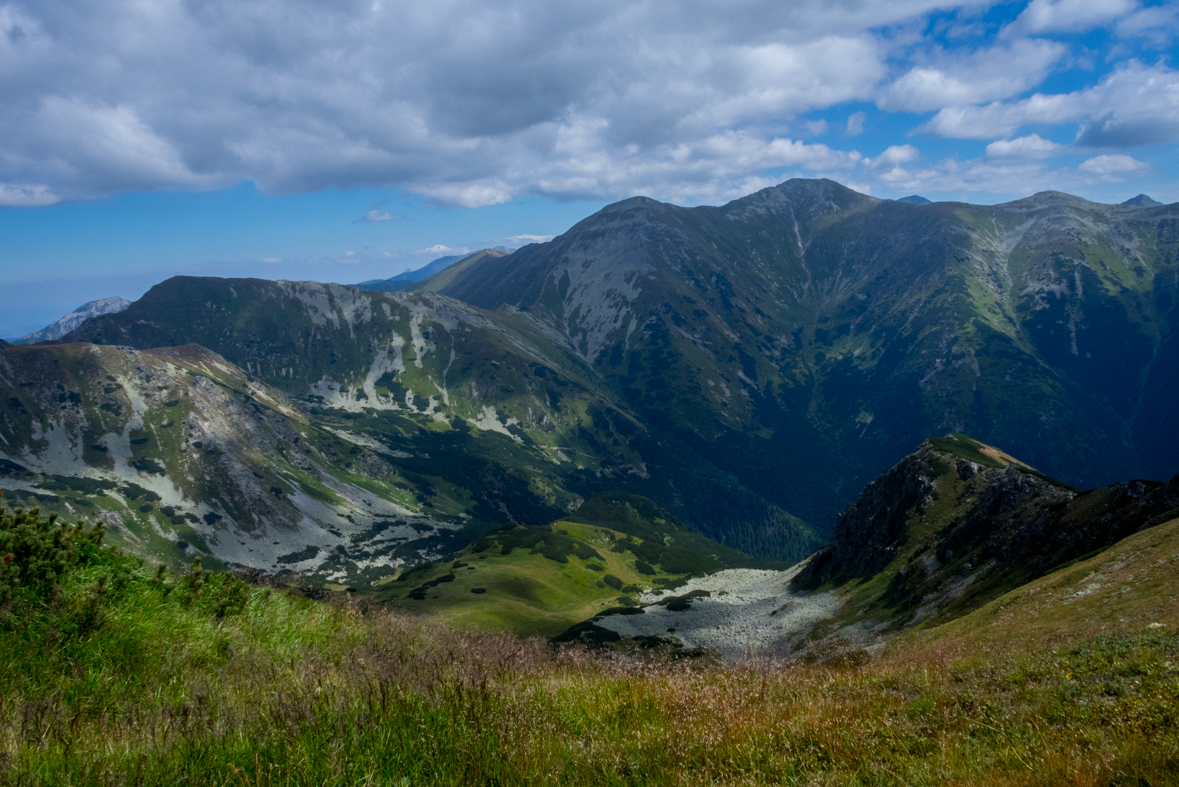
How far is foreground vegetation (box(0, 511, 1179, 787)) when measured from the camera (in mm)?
5215

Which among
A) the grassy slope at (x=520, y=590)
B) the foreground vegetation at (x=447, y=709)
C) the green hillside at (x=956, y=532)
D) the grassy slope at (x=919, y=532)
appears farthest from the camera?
the grassy slope at (x=520, y=590)

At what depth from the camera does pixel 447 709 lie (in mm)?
6406

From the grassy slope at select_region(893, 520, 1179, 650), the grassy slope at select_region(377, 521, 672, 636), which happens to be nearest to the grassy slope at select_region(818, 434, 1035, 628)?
the grassy slope at select_region(893, 520, 1179, 650)

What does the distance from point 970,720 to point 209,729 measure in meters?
8.43

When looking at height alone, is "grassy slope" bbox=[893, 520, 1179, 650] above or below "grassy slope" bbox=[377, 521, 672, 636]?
above

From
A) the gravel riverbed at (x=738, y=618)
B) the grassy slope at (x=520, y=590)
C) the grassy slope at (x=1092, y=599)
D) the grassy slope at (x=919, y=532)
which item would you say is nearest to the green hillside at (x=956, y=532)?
the grassy slope at (x=919, y=532)

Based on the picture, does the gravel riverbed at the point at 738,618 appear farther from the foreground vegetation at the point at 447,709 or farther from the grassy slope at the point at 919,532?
the foreground vegetation at the point at 447,709

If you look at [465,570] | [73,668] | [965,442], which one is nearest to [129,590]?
[73,668]

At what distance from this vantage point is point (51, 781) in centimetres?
475

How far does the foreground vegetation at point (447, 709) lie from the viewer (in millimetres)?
5215

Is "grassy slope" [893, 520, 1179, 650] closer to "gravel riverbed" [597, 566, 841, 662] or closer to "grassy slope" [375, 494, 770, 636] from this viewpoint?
"gravel riverbed" [597, 566, 841, 662]

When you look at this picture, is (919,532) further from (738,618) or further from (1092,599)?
(1092,599)

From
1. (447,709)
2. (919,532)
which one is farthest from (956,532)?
(447,709)

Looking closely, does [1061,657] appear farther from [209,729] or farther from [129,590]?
[129,590]
